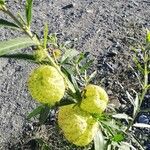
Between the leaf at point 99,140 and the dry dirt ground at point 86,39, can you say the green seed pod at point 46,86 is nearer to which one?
the leaf at point 99,140

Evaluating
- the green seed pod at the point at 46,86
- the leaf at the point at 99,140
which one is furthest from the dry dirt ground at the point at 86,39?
the green seed pod at the point at 46,86

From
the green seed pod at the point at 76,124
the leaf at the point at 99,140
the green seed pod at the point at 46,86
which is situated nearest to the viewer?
the green seed pod at the point at 46,86

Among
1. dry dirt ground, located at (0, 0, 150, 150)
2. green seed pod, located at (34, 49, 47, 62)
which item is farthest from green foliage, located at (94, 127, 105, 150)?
dry dirt ground, located at (0, 0, 150, 150)

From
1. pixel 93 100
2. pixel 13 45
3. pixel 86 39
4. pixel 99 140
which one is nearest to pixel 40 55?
pixel 13 45

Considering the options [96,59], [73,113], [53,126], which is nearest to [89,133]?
[73,113]

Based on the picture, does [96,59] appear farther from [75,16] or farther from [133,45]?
[75,16]

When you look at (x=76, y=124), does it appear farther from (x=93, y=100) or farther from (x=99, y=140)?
(x=99, y=140)
